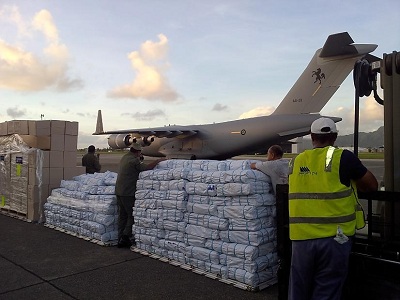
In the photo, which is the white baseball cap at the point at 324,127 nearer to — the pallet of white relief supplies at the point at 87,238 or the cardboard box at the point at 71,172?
the pallet of white relief supplies at the point at 87,238

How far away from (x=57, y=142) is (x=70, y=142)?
1.07ft

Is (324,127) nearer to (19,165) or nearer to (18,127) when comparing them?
(19,165)

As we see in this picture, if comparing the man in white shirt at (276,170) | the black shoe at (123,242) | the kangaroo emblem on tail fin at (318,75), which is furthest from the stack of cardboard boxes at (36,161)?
the kangaroo emblem on tail fin at (318,75)

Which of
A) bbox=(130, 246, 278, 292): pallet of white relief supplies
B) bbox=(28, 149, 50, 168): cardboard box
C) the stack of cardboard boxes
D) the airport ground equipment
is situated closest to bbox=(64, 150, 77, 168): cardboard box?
the stack of cardboard boxes

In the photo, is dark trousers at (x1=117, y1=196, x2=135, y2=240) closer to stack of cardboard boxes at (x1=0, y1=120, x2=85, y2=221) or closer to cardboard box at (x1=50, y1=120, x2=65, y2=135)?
stack of cardboard boxes at (x1=0, y1=120, x2=85, y2=221)

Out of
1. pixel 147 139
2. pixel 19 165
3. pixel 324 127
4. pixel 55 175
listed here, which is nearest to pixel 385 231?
pixel 324 127

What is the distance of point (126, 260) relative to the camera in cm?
566

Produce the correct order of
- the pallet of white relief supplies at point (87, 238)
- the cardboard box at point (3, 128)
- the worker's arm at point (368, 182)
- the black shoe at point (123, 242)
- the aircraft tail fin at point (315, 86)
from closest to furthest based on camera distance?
the worker's arm at point (368, 182) < the black shoe at point (123, 242) < the pallet of white relief supplies at point (87, 238) < the cardboard box at point (3, 128) < the aircraft tail fin at point (315, 86)

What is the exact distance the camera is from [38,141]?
349 inches

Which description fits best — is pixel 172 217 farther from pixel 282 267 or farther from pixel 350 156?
pixel 350 156

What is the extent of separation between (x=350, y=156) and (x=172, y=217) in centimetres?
335

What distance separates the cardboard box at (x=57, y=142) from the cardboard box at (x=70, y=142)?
82 mm

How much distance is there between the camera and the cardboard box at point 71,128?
9.21m

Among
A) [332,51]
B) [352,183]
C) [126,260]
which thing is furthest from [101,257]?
[332,51]
